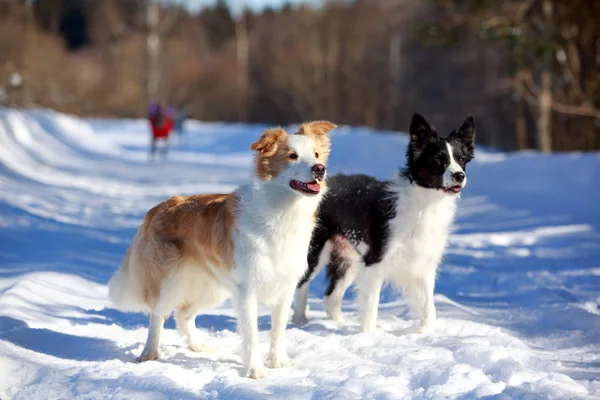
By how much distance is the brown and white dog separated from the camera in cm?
454

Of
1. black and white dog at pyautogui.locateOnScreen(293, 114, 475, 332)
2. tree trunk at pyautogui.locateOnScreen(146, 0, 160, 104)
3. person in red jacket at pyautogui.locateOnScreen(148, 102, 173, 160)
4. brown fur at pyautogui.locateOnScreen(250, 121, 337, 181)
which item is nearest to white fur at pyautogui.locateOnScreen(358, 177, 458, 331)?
black and white dog at pyautogui.locateOnScreen(293, 114, 475, 332)

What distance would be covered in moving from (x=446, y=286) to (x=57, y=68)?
39638 millimetres

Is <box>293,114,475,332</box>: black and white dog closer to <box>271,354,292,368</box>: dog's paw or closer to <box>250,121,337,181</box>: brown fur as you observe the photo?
<box>271,354,292,368</box>: dog's paw

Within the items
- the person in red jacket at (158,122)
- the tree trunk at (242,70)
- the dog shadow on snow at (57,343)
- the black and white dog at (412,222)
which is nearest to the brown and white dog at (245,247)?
the dog shadow on snow at (57,343)

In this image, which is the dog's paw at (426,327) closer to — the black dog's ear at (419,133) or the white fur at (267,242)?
the black dog's ear at (419,133)

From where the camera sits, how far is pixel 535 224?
10602 millimetres

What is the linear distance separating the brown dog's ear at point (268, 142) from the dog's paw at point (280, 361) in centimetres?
138

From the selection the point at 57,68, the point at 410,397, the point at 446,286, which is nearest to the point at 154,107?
the point at 446,286

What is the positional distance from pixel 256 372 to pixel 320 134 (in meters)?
1.65

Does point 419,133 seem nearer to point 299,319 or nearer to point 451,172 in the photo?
point 451,172

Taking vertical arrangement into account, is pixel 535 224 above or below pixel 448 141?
below

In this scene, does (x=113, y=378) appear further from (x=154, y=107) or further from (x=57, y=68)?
(x=57, y=68)

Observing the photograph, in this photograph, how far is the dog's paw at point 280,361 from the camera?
471 cm

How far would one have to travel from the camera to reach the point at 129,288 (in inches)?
198
